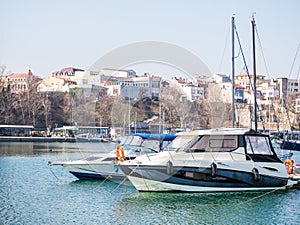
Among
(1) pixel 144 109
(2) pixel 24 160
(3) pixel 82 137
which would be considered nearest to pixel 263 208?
(2) pixel 24 160

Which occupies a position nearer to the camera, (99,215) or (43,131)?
(99,215)

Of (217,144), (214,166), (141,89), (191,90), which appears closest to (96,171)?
(217,144)

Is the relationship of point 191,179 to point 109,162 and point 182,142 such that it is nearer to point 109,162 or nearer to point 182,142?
point 182,142

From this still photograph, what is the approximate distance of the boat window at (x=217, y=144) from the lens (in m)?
26.0

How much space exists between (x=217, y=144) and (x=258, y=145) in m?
2.22

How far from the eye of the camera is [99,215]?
2153cm

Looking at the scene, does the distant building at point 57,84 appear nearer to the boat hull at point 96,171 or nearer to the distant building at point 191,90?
the distant building at point 191,90

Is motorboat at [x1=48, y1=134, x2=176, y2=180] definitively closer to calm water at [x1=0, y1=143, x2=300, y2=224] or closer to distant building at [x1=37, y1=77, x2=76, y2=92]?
calm water at [x1=0, y1=143, x2=300, y2=224]

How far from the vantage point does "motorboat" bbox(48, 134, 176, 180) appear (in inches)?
1189

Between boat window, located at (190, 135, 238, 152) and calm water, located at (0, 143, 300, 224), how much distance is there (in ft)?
7.50

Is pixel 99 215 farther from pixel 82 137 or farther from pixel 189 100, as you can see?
pixel 82 137

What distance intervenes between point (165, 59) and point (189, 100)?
1880 inches

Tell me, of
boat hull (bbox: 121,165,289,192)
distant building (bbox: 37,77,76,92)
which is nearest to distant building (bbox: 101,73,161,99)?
distant building (bbox: 37,77,76,92)

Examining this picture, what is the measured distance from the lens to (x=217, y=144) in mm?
26156
